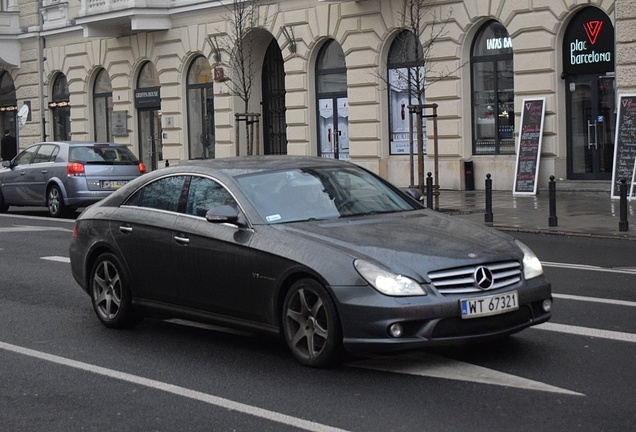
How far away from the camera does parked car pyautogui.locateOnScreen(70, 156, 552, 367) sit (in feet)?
25.1

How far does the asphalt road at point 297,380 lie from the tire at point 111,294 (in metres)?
0.13

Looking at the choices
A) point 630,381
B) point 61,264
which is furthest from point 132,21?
point 630,381

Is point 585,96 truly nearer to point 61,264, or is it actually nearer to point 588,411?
point 61,264

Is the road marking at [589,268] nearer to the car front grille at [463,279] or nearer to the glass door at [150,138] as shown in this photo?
the car front grille at [463,279]

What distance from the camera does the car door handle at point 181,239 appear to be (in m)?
9.08

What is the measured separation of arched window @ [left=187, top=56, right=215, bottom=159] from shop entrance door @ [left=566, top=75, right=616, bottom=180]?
1312cm

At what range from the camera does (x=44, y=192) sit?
2488 cm

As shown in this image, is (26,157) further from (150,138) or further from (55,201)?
(150,138)

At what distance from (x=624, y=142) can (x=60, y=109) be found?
24860mm

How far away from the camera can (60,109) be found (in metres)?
43.1

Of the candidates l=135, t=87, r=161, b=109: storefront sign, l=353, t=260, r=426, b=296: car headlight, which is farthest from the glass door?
l=353, t=260, r=426, b=296: car headlight

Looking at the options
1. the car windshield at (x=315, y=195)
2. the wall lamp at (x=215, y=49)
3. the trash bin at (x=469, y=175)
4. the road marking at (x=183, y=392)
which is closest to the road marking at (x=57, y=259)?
the road marking at (x=183, y=392)

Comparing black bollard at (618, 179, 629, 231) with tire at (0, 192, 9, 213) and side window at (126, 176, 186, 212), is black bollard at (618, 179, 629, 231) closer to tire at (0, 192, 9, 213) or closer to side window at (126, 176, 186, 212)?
side window at (126, 176, 186, 212)

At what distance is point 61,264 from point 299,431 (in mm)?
8924
